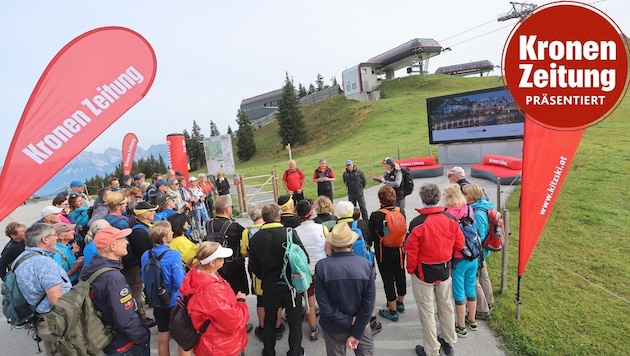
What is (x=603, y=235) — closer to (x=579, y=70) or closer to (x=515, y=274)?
(x=515, y=274)

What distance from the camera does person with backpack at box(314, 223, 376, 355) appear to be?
2889mm

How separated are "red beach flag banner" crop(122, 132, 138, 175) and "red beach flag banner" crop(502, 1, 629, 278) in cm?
1594

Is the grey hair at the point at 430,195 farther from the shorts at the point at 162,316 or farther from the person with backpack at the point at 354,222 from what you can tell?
the shorts at the point at 162,316

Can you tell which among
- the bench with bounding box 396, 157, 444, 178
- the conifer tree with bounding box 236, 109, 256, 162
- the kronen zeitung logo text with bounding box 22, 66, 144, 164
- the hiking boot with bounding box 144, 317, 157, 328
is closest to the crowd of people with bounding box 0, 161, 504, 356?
the hiking boot with bounding box 144, 317, 157, 328

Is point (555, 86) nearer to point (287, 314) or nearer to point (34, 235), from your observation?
point (287, 314)

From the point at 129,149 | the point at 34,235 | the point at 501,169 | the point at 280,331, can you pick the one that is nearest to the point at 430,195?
the point at 280,331

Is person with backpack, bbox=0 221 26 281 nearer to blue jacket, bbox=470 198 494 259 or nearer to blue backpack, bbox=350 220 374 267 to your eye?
blue backpack, bbox=350 220 374 267

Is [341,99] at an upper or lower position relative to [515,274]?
upper

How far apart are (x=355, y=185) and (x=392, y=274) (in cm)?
445

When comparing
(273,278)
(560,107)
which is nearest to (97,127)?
(273,278)

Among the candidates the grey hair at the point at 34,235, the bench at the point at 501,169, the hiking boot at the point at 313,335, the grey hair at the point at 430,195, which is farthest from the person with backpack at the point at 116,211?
the bench at the point at 501,169

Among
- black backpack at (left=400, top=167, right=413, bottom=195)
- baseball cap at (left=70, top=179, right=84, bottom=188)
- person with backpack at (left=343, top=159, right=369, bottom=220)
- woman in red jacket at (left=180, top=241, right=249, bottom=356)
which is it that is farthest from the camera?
person with backpack at (left=343, top=159, right=369, bottom=220)

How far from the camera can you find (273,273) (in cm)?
367

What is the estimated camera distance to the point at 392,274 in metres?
4.54
